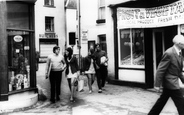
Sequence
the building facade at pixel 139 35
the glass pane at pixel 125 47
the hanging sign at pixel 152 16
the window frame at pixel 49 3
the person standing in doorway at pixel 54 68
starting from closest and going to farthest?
the person standing in doorway at pixel 54 68 → the hanging sign at pixel 152 16 → the building facade at pixel 139 35 → the glass pane at pixel 125 47 → the window frame at pixel 49 3

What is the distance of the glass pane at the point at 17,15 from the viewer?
7.95m

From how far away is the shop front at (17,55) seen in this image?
7.50 m

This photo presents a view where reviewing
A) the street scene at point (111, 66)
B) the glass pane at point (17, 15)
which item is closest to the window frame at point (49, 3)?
the street scene at point (111, 66)

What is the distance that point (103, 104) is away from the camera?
8086mm

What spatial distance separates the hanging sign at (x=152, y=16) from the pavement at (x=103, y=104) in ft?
9.16

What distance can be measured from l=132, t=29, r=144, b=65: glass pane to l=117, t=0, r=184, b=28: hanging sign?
611 millimetres

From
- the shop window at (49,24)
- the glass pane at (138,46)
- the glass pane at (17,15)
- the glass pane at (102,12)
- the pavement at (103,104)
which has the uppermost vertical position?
the shop window at (49,24)

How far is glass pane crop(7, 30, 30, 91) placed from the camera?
8.05m

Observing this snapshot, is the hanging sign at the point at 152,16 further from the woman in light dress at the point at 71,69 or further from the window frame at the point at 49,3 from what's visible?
the window frame at the point at 49,3

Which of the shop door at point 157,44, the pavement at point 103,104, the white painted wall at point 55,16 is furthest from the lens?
the white painted wall at point 55,16

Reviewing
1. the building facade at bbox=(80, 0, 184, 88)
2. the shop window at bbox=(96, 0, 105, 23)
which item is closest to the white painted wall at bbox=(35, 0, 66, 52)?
the shop window at bbox=(96, 0, 105, 23)

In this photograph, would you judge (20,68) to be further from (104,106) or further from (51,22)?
(51,22)

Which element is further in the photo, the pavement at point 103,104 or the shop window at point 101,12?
the shop window at point 101,12

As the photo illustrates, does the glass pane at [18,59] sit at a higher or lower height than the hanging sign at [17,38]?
lower
